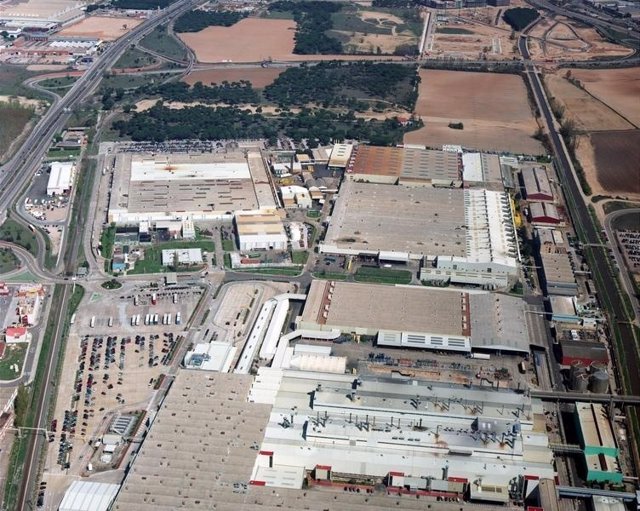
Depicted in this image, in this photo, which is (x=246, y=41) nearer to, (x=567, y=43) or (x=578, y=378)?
(x=567, y=43)

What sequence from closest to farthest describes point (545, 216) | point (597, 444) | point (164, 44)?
point (597, 444), point (545, 216), point (164, 44)

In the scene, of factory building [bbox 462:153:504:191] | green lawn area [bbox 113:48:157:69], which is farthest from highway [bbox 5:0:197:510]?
factory building [bbox 462:153:504:191]

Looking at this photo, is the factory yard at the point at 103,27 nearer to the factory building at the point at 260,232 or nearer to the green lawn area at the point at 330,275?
the factory building at the point at 260,232

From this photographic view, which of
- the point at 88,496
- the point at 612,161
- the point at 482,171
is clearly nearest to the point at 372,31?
the point at 612,161

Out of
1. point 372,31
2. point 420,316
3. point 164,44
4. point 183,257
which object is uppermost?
point 420,316

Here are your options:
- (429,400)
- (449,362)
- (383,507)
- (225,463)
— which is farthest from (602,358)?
(225,463)

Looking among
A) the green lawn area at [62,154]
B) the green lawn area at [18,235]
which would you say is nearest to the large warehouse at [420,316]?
the green lawn area at [18,235]

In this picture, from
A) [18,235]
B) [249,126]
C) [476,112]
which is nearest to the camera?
[18,235]
